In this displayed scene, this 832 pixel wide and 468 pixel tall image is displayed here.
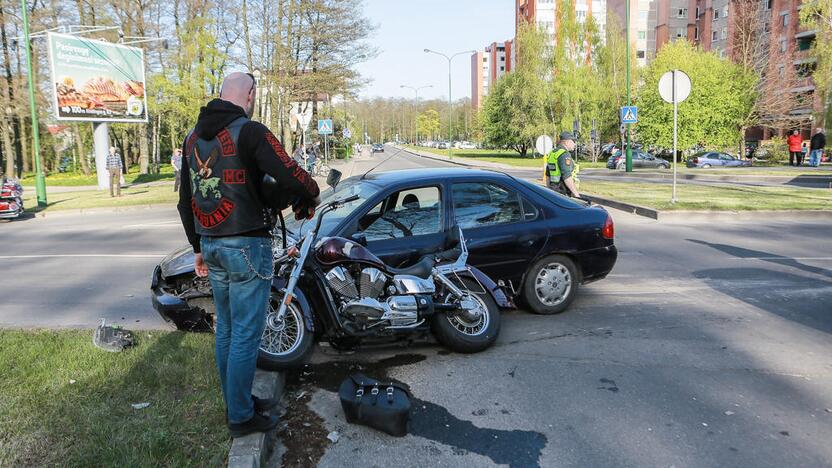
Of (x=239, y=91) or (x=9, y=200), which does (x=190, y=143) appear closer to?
(x=239, y=91)

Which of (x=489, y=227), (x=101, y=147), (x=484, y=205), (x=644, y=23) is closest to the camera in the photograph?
(x=489, y=227)

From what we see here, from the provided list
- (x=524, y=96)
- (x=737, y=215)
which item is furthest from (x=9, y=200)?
(x=524, y=96)

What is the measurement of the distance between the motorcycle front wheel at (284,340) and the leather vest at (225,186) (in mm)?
1424

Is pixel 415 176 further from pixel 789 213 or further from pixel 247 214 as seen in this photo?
pixel 789 213

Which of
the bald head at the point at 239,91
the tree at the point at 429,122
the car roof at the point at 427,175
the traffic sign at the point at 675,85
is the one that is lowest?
the car roof at the point at 427,175

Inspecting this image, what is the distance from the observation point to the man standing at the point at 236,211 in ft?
10.2

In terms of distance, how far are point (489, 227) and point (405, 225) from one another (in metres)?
0.89

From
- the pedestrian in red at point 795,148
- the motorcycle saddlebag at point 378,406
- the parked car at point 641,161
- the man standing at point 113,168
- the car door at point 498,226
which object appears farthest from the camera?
the parked car at point 641,161

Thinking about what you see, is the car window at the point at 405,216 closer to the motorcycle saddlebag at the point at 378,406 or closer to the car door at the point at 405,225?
the car door at the point at 405,225

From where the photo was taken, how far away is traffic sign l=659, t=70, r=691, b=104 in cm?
1436

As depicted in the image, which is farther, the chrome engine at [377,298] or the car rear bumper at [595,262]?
the car rear bumper at [595,262]

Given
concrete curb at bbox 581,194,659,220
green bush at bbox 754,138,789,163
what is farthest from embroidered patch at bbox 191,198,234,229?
green bush at bbox 754,138,789,163

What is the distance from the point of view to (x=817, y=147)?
112ft

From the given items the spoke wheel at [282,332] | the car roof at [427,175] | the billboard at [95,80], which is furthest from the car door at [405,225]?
the billboard at [95,80]
